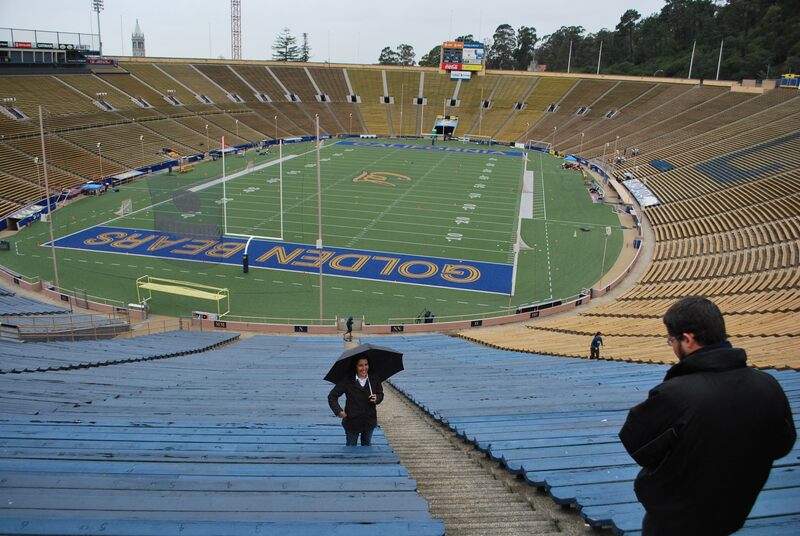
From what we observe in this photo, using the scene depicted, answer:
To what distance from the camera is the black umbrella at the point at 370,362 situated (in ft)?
19.3

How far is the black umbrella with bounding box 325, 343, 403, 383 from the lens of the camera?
19.3 feet

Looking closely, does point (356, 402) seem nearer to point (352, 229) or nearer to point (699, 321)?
point (699, 321)

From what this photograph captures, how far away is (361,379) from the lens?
6059 mm

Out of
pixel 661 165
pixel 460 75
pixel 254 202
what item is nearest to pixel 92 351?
pixel 254 202

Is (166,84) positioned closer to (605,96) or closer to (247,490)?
(605,96)

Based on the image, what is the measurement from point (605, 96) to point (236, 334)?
229ft

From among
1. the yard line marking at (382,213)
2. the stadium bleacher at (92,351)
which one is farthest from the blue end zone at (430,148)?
the stadium bleacher at (92,351)

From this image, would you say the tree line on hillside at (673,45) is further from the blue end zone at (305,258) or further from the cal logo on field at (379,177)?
the blue end zone at (305,258)

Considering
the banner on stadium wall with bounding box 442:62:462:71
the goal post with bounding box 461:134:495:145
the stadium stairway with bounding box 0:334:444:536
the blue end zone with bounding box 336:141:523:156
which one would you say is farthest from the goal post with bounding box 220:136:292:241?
the banner on stadium wall with bounding box 442:62:462:71

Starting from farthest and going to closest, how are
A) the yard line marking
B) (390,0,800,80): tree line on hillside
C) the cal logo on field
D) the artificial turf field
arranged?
(390,0,800,80): tree line on hillside < the cal logo on field < the yard line marking < the artificial turf field

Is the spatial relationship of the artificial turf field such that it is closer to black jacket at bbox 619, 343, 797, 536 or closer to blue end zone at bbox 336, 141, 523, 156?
blue end zone at bbox 336, 141, 523, 156

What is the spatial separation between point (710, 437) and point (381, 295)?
23.0 metres

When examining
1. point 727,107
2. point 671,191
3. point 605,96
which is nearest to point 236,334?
point 671,191

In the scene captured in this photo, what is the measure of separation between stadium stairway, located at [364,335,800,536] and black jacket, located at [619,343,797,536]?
1.40 metres
